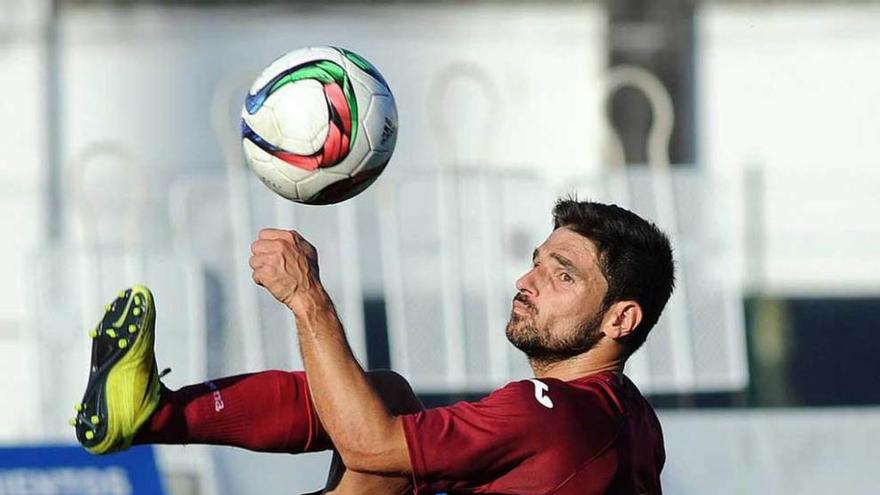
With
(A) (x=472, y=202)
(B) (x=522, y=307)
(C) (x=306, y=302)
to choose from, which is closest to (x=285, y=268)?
(C) (x=306, y=302)

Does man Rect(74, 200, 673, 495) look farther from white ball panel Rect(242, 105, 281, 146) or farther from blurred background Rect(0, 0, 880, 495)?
blurred background Rect(0, 0, 880, 495)

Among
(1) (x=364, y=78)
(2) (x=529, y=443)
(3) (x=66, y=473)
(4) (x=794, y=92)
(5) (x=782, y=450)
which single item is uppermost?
(4) (x=794, y=92)

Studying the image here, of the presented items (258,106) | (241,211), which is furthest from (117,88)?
(258,106)

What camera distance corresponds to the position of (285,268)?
3.50 m

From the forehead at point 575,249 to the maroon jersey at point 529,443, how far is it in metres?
0.29

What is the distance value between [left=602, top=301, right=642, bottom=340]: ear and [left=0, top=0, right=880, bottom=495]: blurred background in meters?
3.65

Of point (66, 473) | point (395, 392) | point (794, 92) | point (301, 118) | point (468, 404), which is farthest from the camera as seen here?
point (794, 92)

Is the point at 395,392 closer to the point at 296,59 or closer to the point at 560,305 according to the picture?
the point at 560,305

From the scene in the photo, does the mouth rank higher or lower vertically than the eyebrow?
lower

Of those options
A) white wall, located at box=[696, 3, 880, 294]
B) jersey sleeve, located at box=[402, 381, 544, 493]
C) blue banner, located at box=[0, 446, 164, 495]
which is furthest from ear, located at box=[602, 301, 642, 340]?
white wall, located at box=[696, 3, 880, 294]

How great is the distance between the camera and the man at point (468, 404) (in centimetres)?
345

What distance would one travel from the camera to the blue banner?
6898 mm

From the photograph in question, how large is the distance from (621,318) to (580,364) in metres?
0.15

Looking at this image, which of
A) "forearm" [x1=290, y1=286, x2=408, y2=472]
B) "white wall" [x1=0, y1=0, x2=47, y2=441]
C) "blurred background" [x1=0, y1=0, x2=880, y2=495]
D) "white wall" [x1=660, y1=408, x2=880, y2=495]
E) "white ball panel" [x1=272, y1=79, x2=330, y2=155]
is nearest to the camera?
"forearm" [x1=290, y1=286, x2=408, y2=472]
